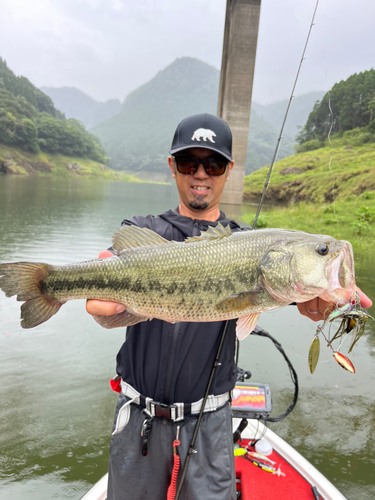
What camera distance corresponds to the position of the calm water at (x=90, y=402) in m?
4.10

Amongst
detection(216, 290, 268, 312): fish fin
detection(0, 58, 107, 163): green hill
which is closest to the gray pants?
detection(216, 290, 268, 312): fish fin

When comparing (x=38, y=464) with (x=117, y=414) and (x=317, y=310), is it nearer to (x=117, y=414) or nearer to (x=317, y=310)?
(x=117, y=414)

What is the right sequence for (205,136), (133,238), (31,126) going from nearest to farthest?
(133,238), (205,136), (31,126)

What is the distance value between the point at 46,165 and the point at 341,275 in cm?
10384

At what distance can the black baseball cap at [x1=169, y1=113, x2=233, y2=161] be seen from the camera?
2.83m

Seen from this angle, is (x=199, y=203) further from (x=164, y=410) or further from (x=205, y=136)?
(x=164, y=410)

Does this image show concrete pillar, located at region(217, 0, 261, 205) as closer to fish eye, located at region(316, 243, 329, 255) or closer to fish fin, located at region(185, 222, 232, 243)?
fish fin, located at region(185, 222, 232, 243)

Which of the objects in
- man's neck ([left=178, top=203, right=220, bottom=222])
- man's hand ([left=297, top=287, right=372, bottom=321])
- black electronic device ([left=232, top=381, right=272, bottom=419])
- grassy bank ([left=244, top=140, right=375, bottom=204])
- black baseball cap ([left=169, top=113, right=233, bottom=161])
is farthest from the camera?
grassy bank ([left=244, top=140, right=375, bottom=204])

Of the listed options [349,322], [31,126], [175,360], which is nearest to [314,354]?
[349,322]

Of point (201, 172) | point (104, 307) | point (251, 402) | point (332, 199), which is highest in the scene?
point (332, 199)

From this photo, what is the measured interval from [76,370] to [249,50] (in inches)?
893

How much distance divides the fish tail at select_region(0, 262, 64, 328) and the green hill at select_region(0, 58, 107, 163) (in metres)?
97.9

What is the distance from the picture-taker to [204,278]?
2.25m

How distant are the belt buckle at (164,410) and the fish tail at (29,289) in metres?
1.09
